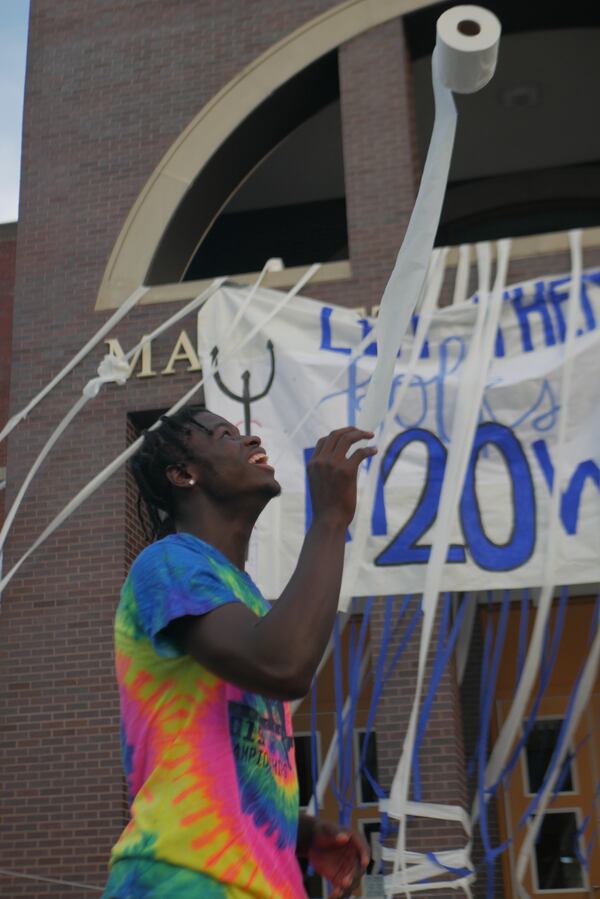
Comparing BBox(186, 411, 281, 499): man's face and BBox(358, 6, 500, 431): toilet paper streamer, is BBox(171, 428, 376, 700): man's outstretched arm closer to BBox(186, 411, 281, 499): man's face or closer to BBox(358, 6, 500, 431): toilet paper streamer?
BBox(358, 6, 500, 431): toilet paper streamer

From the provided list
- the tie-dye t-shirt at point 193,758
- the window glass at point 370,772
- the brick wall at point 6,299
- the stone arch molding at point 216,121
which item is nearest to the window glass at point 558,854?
the window glass at point 370,772

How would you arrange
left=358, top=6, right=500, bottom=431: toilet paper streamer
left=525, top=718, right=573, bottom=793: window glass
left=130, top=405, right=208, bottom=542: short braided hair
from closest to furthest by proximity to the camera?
left=358, top=6, right=500, bottom=431: toilet paper streamer → left=130, top=405, right=208, bottom=542: short braided hair → left=525, top=718, right=573, bottom=793: window glass

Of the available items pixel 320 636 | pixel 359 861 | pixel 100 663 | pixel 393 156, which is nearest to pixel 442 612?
pixel 100 663

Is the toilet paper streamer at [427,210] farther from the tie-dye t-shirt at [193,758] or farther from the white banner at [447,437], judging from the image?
the white banner at [447,437]

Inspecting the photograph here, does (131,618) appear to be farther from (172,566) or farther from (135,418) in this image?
(135,418)

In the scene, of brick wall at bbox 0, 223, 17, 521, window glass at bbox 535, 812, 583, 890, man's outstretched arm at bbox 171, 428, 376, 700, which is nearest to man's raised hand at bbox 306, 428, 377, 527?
man's outstretched arm at bbox 171, 428, 376, 700

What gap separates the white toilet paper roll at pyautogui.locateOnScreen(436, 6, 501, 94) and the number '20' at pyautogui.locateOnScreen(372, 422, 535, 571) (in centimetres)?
580

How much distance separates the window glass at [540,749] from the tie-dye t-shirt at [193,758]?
364 inches

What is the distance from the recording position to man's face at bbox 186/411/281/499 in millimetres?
2623

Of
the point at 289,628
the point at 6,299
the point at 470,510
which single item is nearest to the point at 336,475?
the point at 289,628

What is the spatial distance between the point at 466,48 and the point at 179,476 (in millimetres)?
1092

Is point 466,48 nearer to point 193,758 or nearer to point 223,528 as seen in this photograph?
point 223,528

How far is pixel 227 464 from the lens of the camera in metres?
2.65

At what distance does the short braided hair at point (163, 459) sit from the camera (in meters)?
2.71
